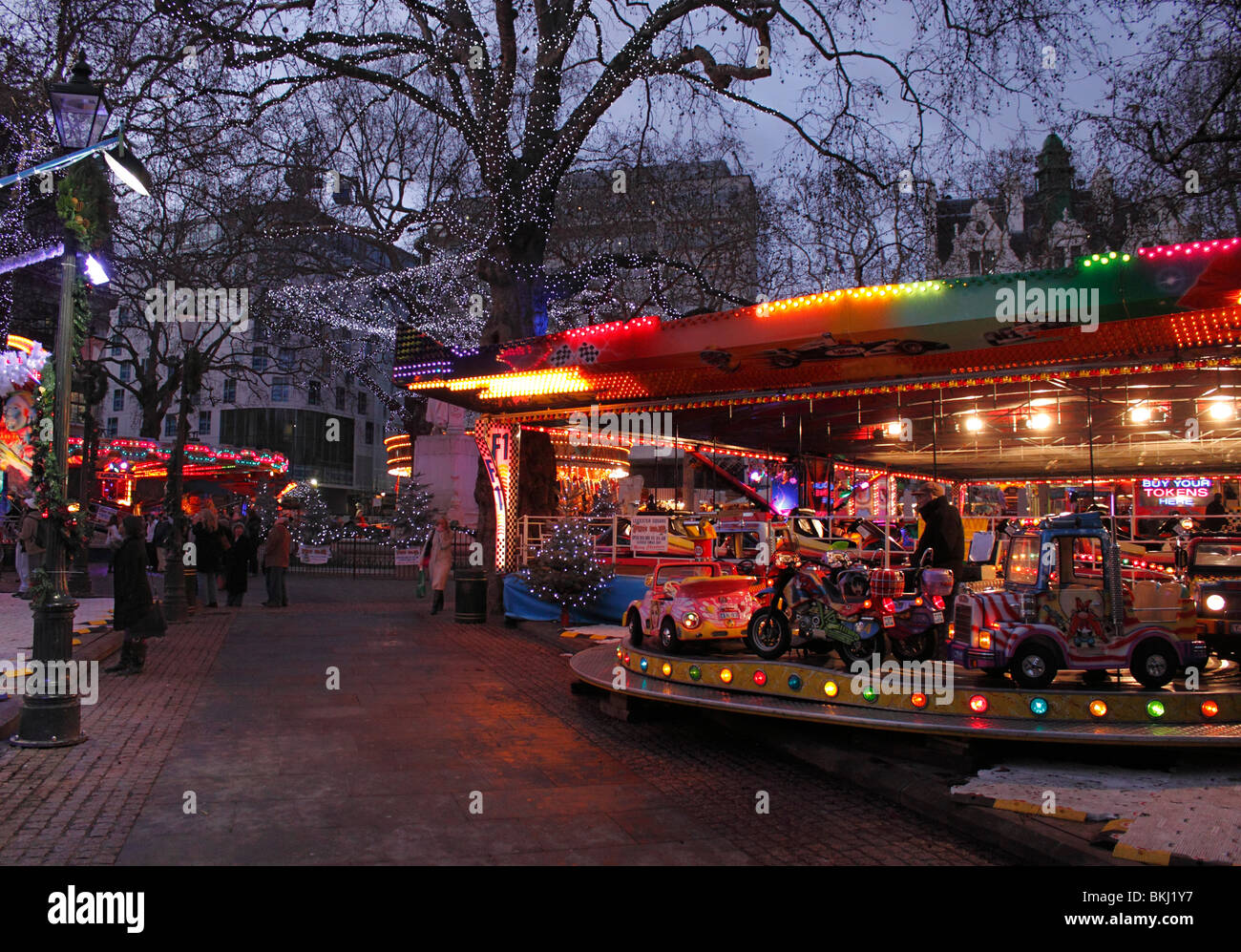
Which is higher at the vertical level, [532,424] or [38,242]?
[38,242]

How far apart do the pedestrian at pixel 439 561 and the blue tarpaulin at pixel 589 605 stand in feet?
6.53

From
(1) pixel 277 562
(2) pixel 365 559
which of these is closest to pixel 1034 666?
(1) pixel 277 562

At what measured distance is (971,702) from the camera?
6035 mm

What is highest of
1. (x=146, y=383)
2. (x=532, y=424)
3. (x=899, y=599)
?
(x=146, y=383)

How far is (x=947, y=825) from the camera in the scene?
17.5 ft

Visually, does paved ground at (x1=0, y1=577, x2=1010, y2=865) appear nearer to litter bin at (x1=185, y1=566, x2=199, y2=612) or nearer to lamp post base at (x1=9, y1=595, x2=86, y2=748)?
lamp post base at (x1=9, y1=595, x2=86, y2=748)

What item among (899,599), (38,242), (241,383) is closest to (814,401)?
(899,599)

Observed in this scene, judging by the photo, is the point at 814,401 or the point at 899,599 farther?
the point at 814,401

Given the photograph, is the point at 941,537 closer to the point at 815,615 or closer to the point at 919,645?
the point at 919,645

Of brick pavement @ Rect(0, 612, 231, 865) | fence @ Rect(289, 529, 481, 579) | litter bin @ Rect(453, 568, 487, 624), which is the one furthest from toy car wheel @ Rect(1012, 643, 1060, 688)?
fence @ Rect(289, 529, 481, 579)
